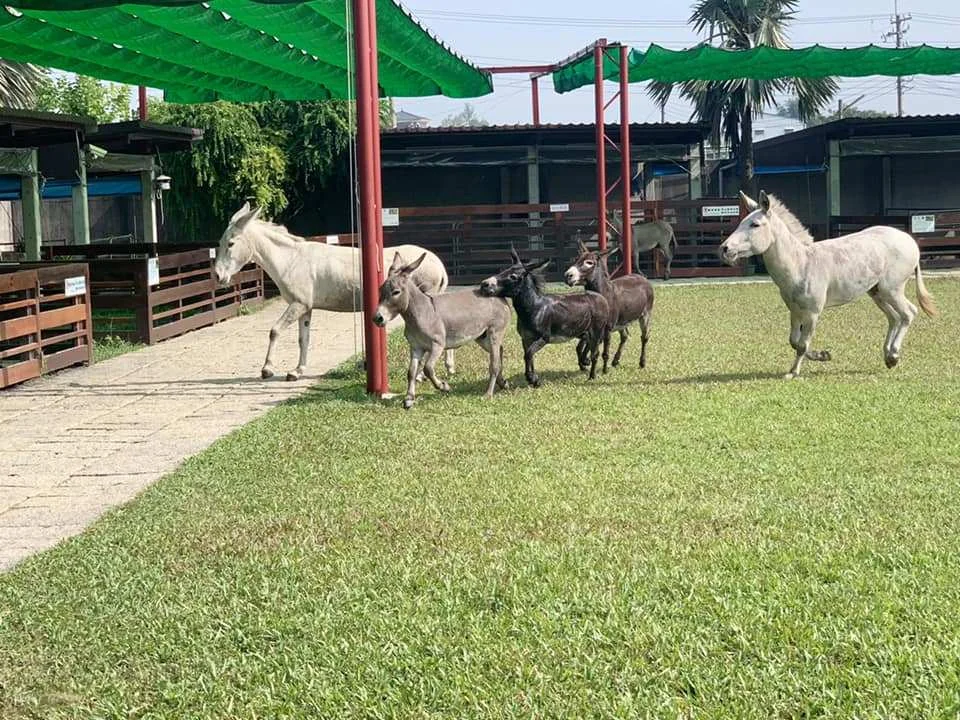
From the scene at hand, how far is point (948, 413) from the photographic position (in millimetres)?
9055

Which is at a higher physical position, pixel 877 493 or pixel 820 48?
pixel 820 48

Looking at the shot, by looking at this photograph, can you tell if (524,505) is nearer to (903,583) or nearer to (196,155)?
(903,583)

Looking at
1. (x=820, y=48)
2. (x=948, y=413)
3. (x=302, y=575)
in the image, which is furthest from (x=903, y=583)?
(x=820, y=48)

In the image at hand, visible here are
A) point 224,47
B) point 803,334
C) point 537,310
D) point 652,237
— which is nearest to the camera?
point 537,310

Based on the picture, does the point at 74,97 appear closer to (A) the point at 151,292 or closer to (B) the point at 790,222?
(A) the point at 151,292

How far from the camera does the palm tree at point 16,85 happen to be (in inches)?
1290

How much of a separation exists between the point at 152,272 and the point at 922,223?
58.1ft

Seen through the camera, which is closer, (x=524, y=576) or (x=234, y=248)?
(x=524, y=576)

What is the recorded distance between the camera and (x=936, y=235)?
93.6ft

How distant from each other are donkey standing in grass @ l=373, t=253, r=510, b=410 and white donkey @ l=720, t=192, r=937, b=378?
232 centimetres

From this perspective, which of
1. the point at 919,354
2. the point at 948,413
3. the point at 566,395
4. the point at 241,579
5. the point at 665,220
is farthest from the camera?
the point at 665,220

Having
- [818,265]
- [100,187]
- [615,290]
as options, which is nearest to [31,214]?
[100,187]

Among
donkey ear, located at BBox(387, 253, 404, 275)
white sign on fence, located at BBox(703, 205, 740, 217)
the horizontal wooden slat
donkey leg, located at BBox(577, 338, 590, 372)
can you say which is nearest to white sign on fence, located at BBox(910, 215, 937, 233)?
white sign on fence, located at BBox(703, 205, 740, 217)

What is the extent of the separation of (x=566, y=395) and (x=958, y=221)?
809 inches
